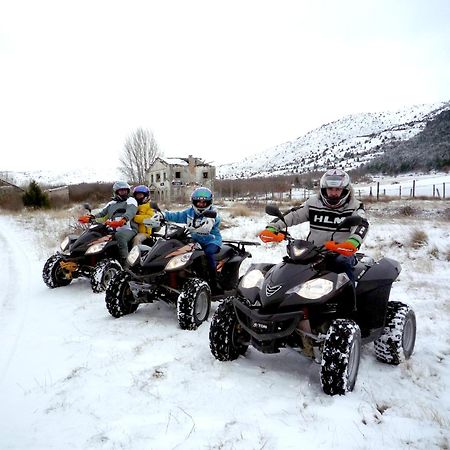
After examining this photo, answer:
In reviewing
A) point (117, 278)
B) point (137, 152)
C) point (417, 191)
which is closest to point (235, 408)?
point (117, 278)

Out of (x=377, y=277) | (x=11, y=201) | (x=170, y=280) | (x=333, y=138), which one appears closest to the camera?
(x=377, y=277)

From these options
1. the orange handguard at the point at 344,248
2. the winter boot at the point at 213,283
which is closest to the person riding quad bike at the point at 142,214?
the winter boot at the point at 213,283

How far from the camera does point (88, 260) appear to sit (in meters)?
6.91

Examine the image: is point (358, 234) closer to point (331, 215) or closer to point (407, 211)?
point (331, 215)

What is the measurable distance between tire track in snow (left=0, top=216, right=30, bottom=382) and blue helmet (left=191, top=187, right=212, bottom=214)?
2.80 meters

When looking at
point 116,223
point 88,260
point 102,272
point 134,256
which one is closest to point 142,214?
point 116,223

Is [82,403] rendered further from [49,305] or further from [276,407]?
[49,305]

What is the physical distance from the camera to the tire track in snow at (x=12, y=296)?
14.4ft

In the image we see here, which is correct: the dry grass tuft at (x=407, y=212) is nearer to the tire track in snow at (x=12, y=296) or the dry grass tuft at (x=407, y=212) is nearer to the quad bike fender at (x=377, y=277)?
the quad bike fender at (x=377, y=277)

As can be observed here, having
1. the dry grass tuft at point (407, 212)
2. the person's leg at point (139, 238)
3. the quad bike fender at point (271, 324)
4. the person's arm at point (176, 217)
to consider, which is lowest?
the dry grass tuft at point (407, 212)

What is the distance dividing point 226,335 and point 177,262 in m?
1.56

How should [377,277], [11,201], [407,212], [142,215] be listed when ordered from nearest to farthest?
[377,277] → [142,215] → [407,212] → [11,201]

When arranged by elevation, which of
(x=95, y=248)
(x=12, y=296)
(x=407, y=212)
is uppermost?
(x=95, y=248)

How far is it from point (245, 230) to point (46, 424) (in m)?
11.2
